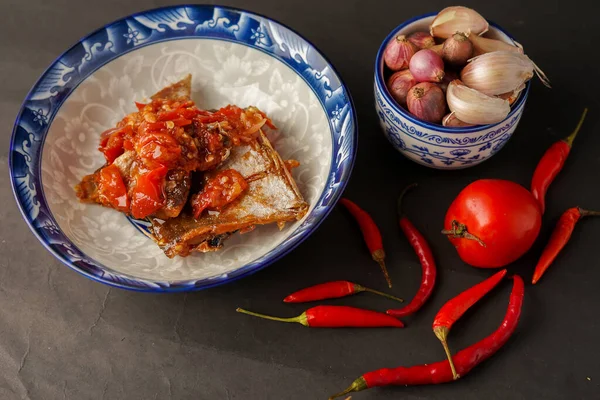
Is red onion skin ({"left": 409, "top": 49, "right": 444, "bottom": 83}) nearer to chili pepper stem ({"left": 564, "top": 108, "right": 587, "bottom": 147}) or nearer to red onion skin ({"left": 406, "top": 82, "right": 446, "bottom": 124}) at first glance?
red onion skin ({"left": 406, "top": 82, "right": 446, "bottom": 124})

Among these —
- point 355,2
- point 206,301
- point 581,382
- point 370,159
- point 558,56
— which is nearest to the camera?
point 581,382

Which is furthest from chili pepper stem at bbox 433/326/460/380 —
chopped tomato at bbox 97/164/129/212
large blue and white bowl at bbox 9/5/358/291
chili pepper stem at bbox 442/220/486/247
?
chopped tomato at bbox 97/164/129/212

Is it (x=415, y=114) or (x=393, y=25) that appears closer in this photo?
(x=415, y=114)

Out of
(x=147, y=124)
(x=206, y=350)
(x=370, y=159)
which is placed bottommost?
(x=206, y=350)

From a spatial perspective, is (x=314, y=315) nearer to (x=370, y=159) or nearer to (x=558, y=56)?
(x=370, y=159)

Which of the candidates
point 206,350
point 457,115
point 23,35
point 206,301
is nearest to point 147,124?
point 206,301

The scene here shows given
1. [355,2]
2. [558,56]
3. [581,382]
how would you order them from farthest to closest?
[355,2] < [558,56] < [581,382]

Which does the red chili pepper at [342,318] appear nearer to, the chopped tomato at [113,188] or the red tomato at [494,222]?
the red tomato at [494,222]

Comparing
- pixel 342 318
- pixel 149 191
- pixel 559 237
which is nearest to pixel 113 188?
pixel 149 191
